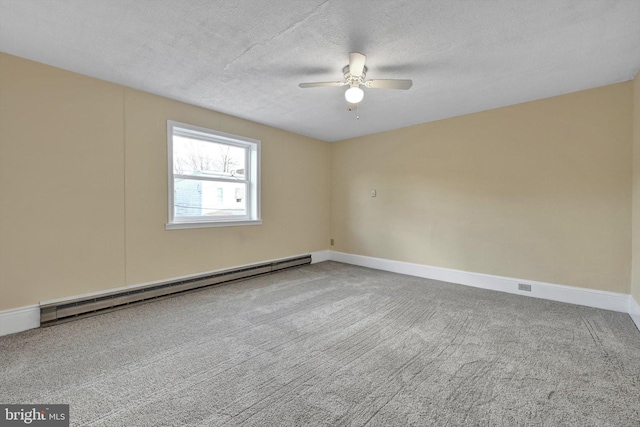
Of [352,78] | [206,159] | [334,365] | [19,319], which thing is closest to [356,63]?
[352,78]

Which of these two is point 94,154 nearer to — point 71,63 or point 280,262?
point 71,63

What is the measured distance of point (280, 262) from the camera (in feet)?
15.5

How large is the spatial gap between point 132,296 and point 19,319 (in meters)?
0.86

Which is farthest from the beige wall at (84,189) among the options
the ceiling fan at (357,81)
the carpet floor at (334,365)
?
the ceiling fan at (357,81)

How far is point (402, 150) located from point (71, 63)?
4.32 metres

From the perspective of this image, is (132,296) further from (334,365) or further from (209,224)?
(334,365)

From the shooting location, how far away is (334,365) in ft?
6.28

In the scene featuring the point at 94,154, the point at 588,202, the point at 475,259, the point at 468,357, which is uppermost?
the point at 94,154

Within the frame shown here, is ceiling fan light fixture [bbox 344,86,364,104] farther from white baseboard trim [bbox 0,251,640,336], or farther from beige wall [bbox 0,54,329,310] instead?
white baseboard trim [bbox 0,251,640,336]

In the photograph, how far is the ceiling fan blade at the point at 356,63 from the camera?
2248 millimetres

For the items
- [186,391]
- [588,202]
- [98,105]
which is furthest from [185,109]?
[588,202]

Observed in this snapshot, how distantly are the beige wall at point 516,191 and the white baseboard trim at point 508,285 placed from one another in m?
0.09

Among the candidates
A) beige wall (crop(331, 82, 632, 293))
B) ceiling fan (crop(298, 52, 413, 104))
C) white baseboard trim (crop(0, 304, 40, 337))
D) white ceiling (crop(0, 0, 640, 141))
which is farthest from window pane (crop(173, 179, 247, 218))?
beige wall (crop(331, 82, 632, 293))

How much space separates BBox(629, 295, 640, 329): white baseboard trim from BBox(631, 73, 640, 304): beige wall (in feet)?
0.16
